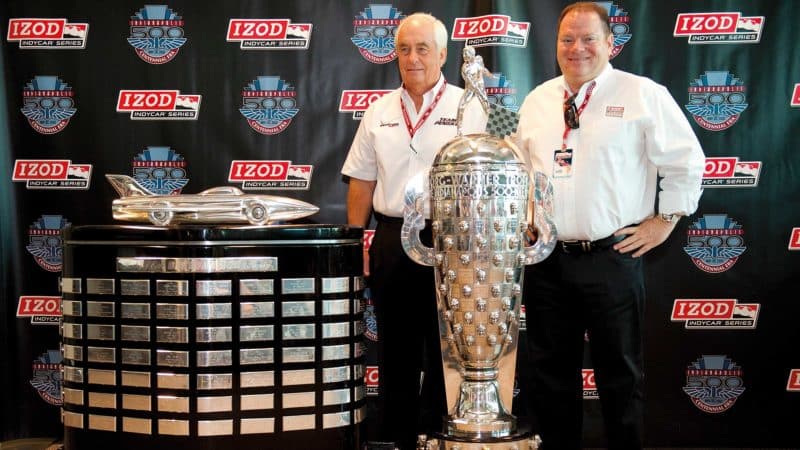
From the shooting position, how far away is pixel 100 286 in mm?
2586

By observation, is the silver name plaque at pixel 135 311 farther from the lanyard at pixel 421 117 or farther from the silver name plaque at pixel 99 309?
the lanyard at pixel 421 117

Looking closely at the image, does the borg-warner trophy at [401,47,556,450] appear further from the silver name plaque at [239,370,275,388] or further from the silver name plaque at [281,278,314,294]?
the silver name plaque at [239,370,275,388]

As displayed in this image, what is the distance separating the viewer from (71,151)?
4.05m

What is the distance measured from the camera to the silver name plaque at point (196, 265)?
8.23 ft

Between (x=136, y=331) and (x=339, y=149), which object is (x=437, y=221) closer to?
(x=136, y=331)

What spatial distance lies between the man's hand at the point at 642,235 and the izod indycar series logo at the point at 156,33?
2.41 meters

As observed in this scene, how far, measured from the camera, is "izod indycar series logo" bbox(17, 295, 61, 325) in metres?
4.04

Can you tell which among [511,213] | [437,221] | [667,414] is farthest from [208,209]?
[667,414]

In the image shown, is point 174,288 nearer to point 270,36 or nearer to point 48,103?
point 270,36

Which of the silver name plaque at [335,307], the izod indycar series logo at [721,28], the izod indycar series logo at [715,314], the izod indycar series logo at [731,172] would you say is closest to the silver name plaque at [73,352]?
the silver name plaque at [335,307]

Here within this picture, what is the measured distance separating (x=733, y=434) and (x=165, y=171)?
10.3ft

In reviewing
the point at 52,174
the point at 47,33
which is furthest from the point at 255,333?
the point at 47,33

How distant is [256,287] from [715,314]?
2.50m

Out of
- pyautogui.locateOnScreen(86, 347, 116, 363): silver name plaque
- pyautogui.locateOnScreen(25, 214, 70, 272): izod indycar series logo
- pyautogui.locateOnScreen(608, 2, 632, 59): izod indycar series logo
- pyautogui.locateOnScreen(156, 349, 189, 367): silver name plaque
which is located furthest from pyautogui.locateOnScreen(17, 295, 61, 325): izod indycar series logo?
pyautogui.locateOnScreen(608, 2, 632, 59): izod indycar series logo
